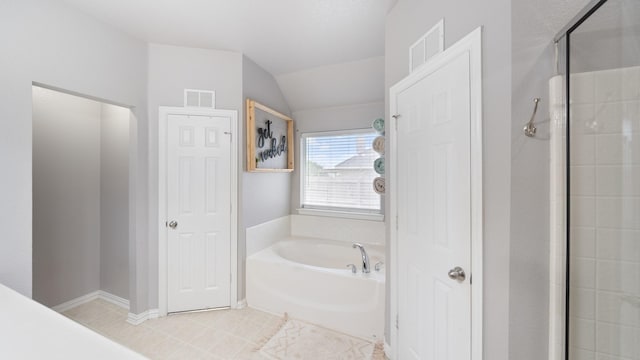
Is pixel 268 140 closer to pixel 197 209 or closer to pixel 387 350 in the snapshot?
pixel 197 209

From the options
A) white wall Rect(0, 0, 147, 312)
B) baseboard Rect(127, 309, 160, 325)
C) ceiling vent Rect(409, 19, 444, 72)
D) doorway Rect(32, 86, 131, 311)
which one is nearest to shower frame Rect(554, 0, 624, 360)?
ceiling vent Rect(409, 19, 444, 72)

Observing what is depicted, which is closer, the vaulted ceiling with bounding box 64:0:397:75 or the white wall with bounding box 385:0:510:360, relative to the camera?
the white wall with bounding box 385:0:510:360

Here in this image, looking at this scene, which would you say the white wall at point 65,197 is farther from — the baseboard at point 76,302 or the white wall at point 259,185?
the white wall at point 259,185

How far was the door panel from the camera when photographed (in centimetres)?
119

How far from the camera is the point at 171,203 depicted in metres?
2.41

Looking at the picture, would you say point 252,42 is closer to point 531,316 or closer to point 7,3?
point 7,3

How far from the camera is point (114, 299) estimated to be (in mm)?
2650

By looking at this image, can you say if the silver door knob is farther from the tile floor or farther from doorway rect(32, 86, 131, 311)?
doorway rect(32, 86, 131, 311)

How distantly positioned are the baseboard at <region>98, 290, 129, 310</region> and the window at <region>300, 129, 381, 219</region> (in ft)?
7.35

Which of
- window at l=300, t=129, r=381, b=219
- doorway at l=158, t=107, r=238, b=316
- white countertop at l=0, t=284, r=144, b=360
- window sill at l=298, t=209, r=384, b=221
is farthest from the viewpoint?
window at l=300, t=129, r=381, b=219

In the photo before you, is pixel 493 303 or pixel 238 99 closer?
pixel 493 303

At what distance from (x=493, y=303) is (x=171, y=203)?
262 centimetres

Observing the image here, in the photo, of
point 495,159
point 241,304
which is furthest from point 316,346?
point 495,159

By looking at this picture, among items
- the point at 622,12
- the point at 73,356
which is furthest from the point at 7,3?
the point at 622,12
